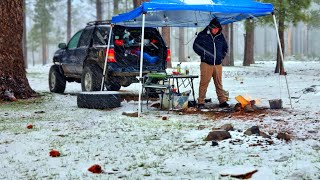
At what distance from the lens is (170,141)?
5.86 meters

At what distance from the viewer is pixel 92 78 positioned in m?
11.4

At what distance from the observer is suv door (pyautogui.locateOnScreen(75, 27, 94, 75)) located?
11922 millimetres

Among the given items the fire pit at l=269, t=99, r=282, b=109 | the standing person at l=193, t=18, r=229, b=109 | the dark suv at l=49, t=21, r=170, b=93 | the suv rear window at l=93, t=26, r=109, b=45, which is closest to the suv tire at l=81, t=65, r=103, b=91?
the dark suv at l=49, t=21, r=170, b=93

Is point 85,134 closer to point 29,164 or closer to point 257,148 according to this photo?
point 29,164

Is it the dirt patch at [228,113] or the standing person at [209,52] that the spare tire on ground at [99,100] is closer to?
the dirt patch at [228,113]

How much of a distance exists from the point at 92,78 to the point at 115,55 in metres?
1.00

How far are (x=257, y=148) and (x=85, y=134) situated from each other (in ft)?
8.30

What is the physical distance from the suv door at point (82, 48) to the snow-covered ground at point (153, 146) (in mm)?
3405

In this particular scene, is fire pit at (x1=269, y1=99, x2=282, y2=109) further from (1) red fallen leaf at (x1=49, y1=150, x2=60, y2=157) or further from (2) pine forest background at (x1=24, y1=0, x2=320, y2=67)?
(2) pine forest background at (x1=24, y1=0, x2=320, y2=67)

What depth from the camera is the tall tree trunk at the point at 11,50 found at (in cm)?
1088

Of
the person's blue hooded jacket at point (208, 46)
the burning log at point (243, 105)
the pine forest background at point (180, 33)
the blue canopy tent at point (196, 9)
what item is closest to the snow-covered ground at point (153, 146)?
the burning log at point (243, 105)

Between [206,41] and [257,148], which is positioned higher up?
[206,41]

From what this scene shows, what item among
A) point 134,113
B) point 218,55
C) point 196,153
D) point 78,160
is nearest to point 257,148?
point 196,153

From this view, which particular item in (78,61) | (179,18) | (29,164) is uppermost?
(179,18)
